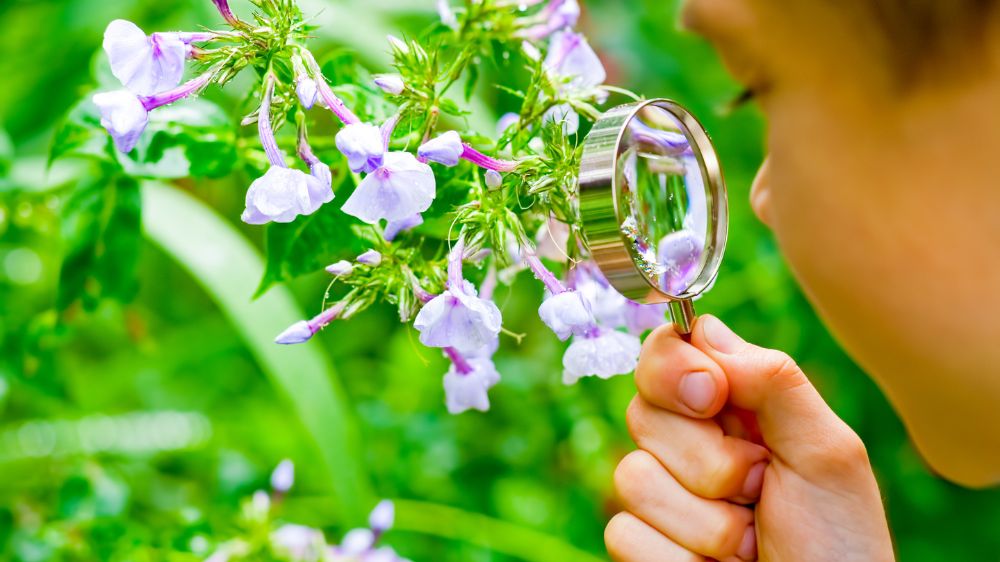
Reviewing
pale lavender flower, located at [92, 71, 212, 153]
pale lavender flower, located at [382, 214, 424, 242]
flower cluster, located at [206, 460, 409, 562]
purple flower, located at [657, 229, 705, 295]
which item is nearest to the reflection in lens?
purple flower, located at [657, 229, 705, 295]

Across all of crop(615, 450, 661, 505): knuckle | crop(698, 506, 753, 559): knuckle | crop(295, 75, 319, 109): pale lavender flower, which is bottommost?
crop(698, 506, 753, 559): knuckle

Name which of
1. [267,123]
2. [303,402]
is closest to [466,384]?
[267,123]

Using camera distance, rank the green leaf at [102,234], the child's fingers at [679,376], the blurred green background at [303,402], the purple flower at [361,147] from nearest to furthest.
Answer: the purple flower at [361,147], the child's fingers at [679,376], the green leaf at [102,234], the blurred green background at [303,402]

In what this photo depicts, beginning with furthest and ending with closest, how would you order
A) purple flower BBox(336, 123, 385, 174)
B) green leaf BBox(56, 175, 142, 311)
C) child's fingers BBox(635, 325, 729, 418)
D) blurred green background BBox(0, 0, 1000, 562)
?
1. blurred green background BBox(0, 0, 1000, 562)
2. green leaf BBox(56, 175, 142, 311)
3. child's fingers BBox(635, 325, 729, 418)
4. purple flower BBox(336, 123, 385, 174)

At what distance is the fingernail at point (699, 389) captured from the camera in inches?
19.9

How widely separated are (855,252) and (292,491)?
2.67 feet

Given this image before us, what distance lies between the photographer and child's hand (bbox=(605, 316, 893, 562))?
521 mm

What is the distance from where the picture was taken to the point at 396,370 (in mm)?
1287

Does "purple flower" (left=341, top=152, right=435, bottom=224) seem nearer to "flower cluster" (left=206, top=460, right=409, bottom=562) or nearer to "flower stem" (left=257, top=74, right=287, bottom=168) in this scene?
"flower stem" (left=257, top=74, right=287, bottom=168)

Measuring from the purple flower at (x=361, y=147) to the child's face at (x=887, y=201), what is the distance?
0.29m

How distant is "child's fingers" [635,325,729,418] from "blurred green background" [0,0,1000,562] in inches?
16.4

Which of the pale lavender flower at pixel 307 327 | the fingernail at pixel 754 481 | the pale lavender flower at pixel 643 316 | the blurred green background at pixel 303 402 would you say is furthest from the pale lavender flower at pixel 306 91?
the blurred green background at pixel 303 402

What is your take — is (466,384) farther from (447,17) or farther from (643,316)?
(447,17)

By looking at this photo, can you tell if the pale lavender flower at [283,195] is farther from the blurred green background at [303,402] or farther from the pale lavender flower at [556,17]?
the blurred green background at [303,402]
